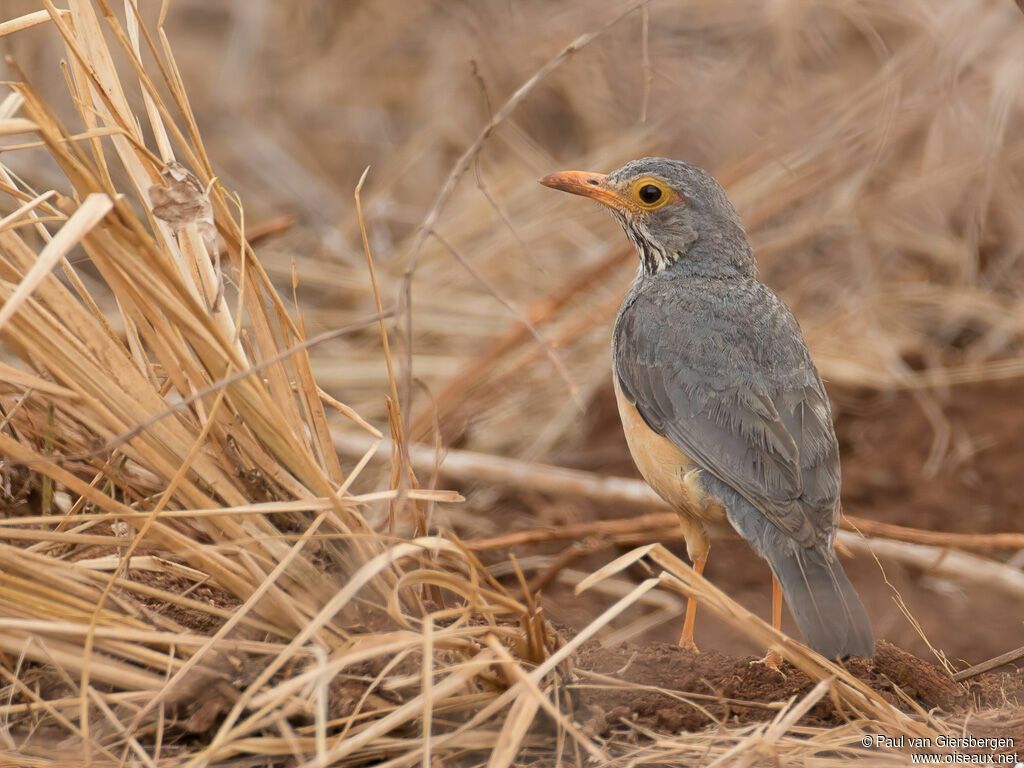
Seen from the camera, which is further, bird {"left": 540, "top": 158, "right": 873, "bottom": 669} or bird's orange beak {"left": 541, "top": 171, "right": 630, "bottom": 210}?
bird's orange beak {"left": 541, "top": 171, "right": 630, "bottom": 210}

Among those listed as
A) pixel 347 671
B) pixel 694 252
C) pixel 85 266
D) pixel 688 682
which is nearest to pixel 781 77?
pixel 694 252

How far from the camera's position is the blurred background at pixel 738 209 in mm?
5996

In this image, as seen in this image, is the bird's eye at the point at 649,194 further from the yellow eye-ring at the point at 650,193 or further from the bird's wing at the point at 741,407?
the bird's wing at the point at 741,407

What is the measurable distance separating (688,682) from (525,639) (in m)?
0.61

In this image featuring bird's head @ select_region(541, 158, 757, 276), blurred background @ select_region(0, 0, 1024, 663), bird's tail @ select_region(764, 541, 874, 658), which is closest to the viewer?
bird's tail @ select_region(764, 541, 874, 658)

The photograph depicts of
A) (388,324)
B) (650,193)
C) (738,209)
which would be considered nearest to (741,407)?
(650,193)

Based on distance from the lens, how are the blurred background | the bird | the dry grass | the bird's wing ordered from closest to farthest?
the dry grass
the bird
the bird's wing
the blurred background

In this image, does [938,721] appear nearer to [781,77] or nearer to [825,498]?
[825,498]

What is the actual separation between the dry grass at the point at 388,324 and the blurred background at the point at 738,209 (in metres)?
0.03

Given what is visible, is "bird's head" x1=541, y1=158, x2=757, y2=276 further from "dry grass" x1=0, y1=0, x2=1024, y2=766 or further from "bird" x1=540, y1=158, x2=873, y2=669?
"dry grass" x1=0, y1=0, x2=1024, y2=766

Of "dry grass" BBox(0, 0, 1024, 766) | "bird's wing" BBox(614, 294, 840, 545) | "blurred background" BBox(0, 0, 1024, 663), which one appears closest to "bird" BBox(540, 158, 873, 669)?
"bird's wing" BBox(614, 294, 840, 545)

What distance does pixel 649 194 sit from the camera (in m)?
4.49

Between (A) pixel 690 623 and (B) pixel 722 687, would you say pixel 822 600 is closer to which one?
(B) pixel 722 687

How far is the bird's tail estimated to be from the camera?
3090mm
